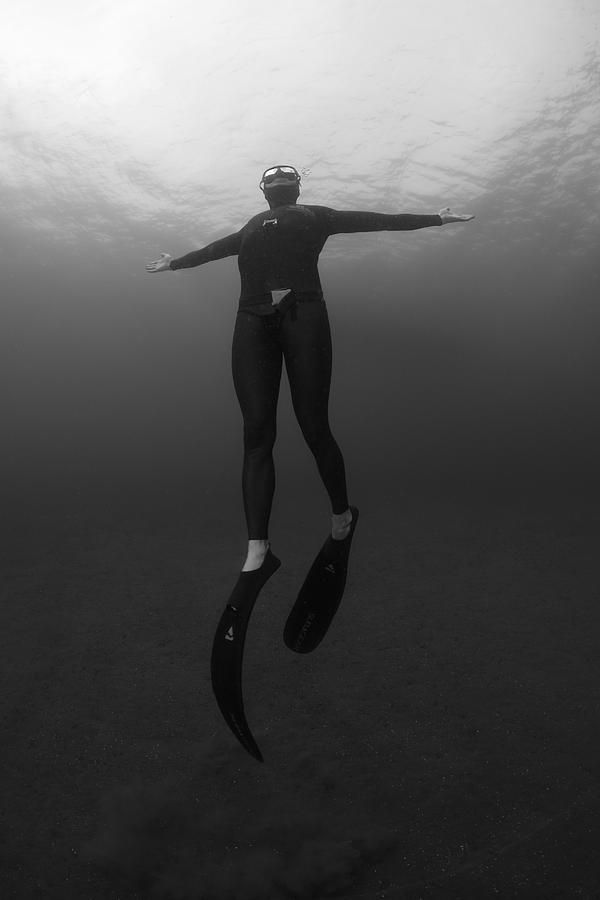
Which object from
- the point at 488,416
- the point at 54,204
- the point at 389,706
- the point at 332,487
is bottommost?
the point at 389,706

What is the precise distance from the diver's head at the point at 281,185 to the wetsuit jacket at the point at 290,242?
160mm

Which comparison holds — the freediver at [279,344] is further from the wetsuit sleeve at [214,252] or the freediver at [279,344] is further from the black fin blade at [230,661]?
the black fin blade at [230,661]

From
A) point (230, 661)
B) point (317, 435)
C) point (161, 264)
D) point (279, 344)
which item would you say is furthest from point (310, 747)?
point (161, 264)

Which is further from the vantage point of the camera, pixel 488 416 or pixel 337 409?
pixel 488 416

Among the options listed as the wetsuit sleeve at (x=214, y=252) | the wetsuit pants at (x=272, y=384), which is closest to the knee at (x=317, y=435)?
the wetsuit pants at (x=272, y=384)

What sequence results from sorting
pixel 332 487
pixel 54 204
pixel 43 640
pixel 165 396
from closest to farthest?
pixel 332 487
pixel 43 640
pixel 54 204
pixel 165 396

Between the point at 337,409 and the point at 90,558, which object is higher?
the point at 337,409

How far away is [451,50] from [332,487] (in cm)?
1284

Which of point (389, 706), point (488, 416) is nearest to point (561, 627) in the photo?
point (389, 706)

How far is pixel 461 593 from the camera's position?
13031mm

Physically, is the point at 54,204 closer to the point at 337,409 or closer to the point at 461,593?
the point at 461,593

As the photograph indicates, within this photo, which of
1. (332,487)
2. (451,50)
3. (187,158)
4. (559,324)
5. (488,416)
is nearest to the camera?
(332,487)

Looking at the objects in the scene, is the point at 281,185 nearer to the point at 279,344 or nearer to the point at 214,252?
the point at 214,252

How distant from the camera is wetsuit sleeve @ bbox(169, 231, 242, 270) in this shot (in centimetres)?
348
